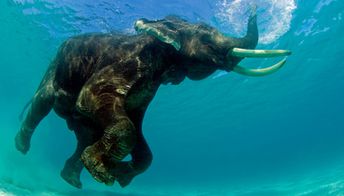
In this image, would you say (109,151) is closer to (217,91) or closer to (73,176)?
(73,176)

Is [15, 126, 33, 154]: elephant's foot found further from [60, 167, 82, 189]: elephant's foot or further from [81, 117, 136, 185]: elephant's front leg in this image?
[81, 117, 136, 185]: elephant's front leg

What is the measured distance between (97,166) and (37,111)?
6.25 feet

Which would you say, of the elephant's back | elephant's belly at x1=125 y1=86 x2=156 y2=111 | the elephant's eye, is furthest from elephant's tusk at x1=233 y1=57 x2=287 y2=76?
the elephant's back

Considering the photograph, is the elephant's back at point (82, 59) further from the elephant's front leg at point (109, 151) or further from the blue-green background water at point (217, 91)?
the blue-green background water at point (217, 91)

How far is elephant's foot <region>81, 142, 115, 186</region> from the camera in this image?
102 inches

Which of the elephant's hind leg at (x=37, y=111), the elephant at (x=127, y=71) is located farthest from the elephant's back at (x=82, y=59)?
the elephant's hind leg at (x=37, y=111)

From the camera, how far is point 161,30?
3551 millimetres

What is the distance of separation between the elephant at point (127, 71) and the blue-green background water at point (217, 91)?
8.71m

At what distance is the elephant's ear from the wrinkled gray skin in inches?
0.5

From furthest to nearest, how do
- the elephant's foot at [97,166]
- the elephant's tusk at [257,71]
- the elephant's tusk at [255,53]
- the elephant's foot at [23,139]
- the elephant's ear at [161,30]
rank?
the elephant's foot at [23,139] < the elephant's tusk at [257,71] < the elephant's tusk at [255,53] < the elephant's ear at [161,30] < the elephant's foot at [97,166]

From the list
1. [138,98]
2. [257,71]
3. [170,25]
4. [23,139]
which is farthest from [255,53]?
[23,139]

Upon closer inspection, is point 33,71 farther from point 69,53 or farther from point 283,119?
point 283,119

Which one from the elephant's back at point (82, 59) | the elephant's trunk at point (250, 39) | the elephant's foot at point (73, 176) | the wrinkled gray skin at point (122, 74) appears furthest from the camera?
the elephant's foot at point (73, 176)

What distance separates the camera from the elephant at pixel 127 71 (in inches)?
124
